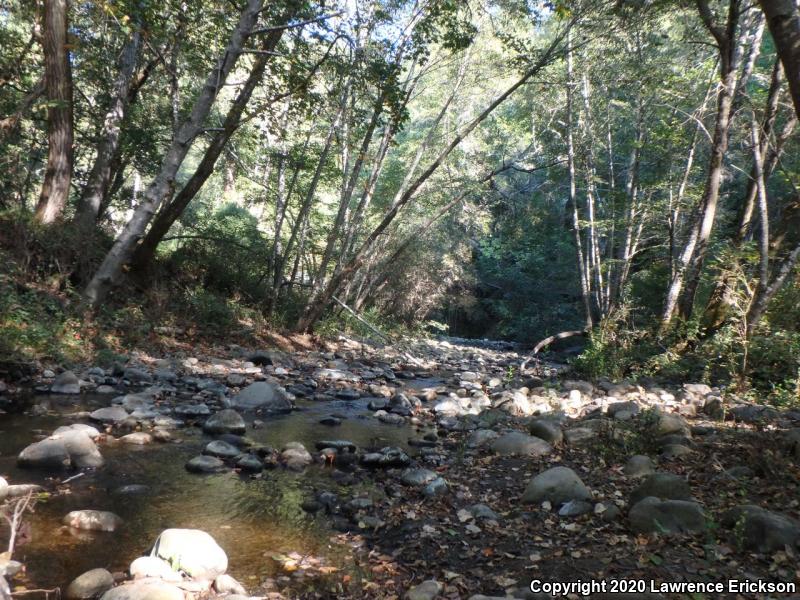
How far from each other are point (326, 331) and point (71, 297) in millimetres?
6693

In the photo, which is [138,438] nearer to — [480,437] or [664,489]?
[480,437]

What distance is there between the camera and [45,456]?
411cm

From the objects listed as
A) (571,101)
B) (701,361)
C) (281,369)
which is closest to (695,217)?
(701,361)

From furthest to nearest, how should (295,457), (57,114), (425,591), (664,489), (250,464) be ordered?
1. (57,114)
2. (295,457)
3. (250,464)
4. (664,489)
5. (425,591)

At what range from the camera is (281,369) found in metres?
9.54

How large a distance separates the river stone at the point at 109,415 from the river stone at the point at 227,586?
3.34 m

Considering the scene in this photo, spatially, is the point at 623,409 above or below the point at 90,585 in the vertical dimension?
above

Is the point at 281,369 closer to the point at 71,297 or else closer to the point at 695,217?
the point at 71,297

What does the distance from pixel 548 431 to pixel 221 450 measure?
339cm

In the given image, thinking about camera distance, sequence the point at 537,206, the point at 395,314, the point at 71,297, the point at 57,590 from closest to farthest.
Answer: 1. the point at 57,590
2. the point at 71,297
3. the point at 395,314
4. the point at 537,206

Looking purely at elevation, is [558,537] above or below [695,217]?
below

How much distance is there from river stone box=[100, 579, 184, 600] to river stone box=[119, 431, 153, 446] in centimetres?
268

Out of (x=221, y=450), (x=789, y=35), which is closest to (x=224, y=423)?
(x=221, y=450)

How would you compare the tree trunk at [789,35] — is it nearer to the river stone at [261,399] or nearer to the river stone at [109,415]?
the river stone at [261,399]
